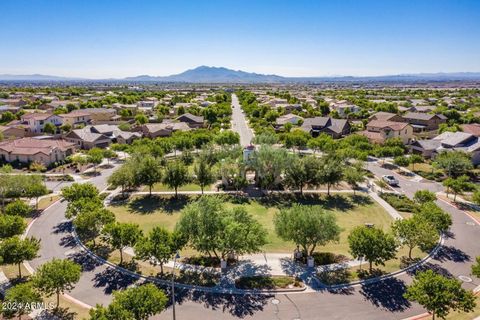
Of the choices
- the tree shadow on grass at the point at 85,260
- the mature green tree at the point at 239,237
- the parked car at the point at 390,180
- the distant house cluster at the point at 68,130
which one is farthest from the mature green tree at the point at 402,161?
the distant house cluster at the point at 68,130

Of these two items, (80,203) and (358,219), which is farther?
(358,219)

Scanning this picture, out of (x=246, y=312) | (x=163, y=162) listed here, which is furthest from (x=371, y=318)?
(x=163, y=162)

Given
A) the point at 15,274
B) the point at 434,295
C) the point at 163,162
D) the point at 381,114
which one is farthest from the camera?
the point at 381,114

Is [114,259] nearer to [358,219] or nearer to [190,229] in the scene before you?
[190,229]

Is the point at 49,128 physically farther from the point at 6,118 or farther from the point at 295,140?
the point at 295,140

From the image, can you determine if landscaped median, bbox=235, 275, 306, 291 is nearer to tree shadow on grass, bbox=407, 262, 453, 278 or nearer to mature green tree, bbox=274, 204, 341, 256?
mature green tree, bbox=274, 204, 341, 256

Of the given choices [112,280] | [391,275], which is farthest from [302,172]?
[112,280]
